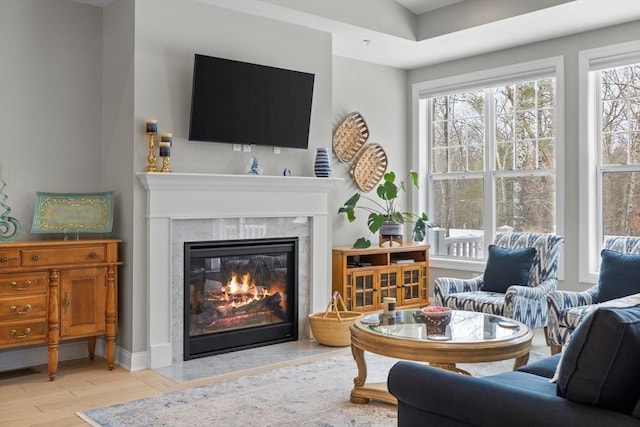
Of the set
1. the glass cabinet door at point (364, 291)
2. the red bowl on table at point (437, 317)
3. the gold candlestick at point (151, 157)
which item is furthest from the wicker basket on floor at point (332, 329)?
the gold candlestick at point (151, 157)

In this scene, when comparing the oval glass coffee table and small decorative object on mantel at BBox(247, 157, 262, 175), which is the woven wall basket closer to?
small decorative object on mantel at BBox(247, 157, 262, 175)

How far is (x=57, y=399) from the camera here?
11.7 ft

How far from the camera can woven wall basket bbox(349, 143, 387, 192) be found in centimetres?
623

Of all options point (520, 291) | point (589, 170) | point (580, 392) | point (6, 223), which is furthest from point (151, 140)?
point (589, 170)

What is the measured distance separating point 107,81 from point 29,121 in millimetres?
634

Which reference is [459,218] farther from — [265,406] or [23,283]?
[23,283]

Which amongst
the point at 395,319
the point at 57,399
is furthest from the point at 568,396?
the point at 57,399

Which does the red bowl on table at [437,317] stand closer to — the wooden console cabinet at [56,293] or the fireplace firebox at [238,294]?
the fireplace firebox at [238,294]

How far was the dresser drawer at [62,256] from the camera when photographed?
151 inches

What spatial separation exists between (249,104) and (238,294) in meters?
1.51

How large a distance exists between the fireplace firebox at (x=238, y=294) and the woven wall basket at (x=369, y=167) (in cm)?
144

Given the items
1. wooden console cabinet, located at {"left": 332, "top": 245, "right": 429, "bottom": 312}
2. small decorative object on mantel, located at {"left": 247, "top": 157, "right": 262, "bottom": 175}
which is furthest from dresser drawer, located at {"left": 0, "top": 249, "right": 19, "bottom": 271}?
wooden console cabinet, located at {"left": 332, "top": 245, "right": 429, "bottom": 312}

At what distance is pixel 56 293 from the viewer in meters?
3.93

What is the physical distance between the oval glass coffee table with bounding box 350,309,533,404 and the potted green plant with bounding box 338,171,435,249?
2294 mm
